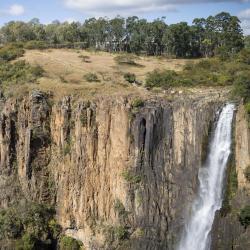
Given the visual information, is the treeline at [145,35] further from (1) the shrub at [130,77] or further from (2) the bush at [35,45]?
(1) the shrub at [130,77]

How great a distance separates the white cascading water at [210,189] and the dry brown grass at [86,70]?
7.22m

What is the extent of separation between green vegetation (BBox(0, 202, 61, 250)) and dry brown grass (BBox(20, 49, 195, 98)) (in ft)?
26.5

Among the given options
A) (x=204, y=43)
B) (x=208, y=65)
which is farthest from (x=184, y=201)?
(x=204, y=43)

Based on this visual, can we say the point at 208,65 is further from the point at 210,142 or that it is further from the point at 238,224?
the point at 238,224

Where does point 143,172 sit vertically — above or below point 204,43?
below

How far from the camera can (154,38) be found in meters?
58.8

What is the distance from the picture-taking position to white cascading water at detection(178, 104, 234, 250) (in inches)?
1186

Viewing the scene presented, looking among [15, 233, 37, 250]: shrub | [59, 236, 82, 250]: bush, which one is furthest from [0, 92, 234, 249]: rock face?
[15, 233, 37, 250]: shrub

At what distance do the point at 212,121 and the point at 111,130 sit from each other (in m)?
6.39

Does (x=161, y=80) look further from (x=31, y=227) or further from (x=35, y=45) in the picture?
(x=35, y=45)

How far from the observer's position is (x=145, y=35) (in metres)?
58.8

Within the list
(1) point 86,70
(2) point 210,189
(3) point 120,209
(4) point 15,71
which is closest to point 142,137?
(3) point 120,209

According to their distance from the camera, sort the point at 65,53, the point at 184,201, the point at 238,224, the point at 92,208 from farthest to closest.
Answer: the point at 65,53
the point at 92,208
the point at 184,201
the point at 238,224

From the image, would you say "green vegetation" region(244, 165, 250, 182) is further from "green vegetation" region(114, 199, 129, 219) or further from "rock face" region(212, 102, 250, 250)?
"green vegetation" region(114, 199, 129, 219)
